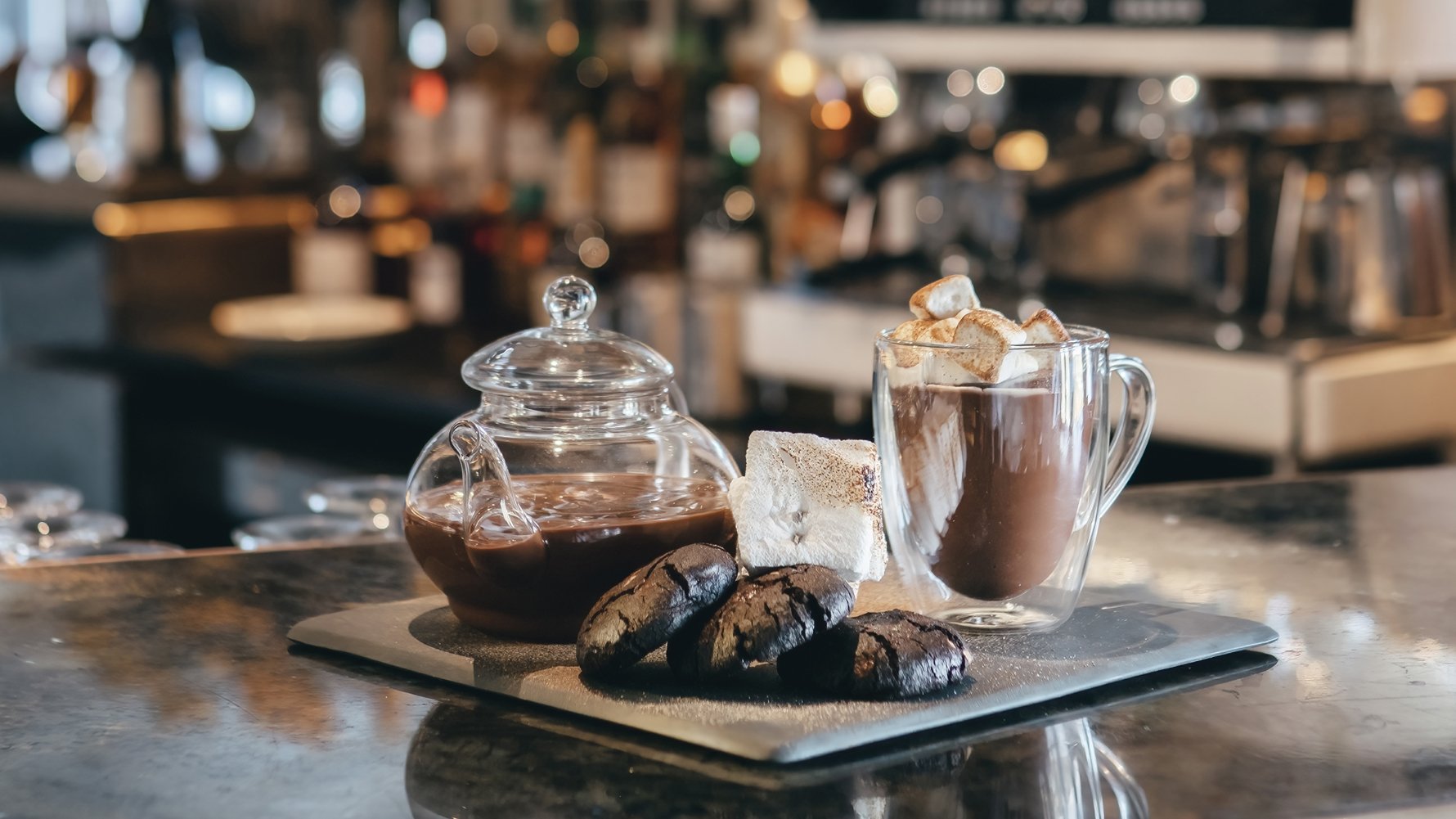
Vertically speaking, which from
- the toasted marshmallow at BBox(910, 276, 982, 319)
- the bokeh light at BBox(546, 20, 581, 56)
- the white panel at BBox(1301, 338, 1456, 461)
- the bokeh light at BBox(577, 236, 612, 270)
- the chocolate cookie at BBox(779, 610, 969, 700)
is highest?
the bokeh light at BBox(546, 20, 581, 56)

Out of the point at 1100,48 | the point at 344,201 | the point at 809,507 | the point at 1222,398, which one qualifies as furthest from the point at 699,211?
the point at 809,507

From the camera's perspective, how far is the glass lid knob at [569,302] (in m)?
0.91

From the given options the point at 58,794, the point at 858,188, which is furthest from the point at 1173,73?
the point at 58,794

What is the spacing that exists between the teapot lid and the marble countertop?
0.15m

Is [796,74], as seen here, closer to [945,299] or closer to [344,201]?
[344,201]

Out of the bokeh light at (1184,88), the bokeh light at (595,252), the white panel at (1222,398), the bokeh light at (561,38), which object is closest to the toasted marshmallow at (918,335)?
the white panel at (1222,398)

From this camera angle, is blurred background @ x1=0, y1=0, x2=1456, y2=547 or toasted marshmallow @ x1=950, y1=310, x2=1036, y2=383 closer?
toasted marshmallow @ x1=950, y1=310, x2=1036, y2=383

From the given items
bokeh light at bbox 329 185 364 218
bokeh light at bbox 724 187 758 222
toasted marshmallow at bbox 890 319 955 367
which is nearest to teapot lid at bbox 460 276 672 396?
toasted marshmallow at bbox 890 319 955 367

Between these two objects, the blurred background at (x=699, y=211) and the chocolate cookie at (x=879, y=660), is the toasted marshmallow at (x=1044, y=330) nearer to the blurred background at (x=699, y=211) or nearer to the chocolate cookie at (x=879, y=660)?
the chocolate cookie at (x=879, y=660)

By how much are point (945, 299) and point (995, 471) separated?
92mm

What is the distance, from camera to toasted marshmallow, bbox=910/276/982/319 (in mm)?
870

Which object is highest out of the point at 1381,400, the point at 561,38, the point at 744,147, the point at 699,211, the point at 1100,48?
the point at 561,38

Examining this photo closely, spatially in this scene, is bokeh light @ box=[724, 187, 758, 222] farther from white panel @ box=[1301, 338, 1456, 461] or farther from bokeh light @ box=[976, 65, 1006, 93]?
white panel @ box=[1301, 338, 1456, 461]

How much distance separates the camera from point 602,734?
0.74m
